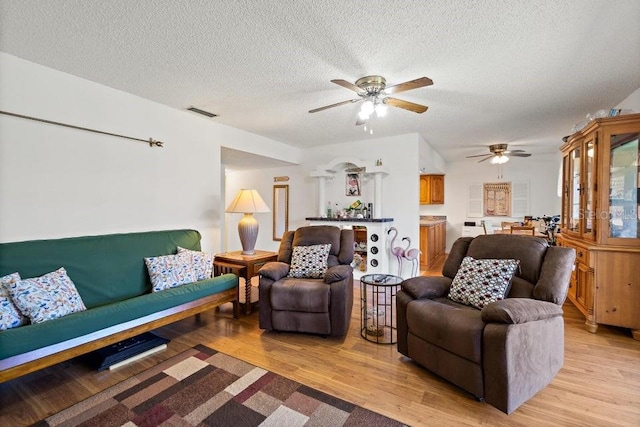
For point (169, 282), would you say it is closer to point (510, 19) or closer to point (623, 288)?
A: point (510, 19)

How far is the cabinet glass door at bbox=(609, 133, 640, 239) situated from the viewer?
2.77 meters

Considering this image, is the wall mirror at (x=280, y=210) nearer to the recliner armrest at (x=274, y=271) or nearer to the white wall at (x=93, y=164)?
the white wall at (x=93, y=164)

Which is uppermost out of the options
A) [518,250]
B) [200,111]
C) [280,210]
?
[200,111]

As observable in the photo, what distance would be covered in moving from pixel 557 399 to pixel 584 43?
247 centimetres

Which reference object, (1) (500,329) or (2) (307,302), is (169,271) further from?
(1) (500,329)

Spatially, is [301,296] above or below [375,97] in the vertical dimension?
below

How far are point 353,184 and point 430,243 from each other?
206cm

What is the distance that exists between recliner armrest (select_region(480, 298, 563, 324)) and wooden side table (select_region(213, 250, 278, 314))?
233cm

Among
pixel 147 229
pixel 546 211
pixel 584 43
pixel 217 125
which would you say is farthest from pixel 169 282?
pixel 546 211

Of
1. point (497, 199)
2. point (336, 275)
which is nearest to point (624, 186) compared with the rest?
point (336, 275)

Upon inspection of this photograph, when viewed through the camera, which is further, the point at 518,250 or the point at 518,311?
the point at 518,250

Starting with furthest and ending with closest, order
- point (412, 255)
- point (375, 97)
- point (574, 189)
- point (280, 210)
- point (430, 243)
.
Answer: point (280, 210) → point (430, 243) → point (412, 255) → point (574, 189) → point (375, 97)

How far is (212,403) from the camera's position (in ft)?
6.17

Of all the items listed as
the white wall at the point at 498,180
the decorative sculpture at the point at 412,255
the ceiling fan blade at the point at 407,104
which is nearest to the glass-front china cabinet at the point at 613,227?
the ceiling fan blade at the point at 407,104
